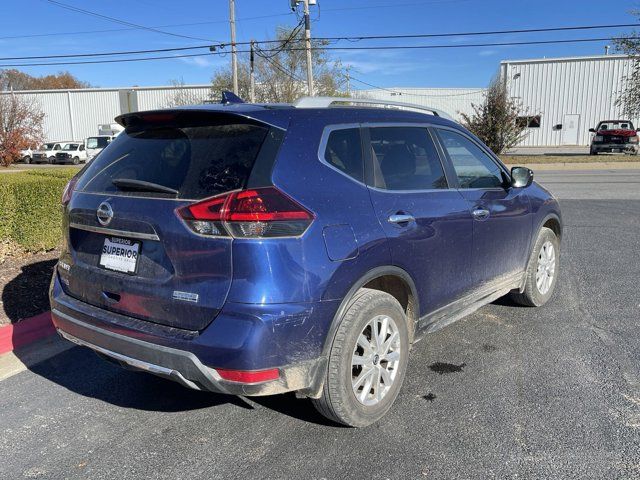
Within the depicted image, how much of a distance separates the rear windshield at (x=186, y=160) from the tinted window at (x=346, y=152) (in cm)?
41

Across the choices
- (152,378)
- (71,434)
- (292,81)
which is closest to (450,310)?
(152,378)

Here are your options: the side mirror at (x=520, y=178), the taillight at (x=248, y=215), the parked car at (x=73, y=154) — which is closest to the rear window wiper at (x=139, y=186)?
the taillight at (x=248, y=215)

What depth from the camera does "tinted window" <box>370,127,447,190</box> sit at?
3332 mm

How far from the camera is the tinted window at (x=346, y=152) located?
9.86ft

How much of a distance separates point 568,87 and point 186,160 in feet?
168

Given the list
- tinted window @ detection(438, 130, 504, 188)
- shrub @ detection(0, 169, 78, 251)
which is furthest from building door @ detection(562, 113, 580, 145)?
shrub @ detection(0, 169, 78, 251)

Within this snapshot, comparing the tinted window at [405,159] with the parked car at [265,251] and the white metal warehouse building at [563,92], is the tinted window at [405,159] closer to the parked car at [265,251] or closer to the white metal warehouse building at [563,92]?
the parked car at [265,251]

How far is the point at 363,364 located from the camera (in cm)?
305

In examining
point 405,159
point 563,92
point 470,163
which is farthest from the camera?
point 563,92

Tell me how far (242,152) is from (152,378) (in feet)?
6.64

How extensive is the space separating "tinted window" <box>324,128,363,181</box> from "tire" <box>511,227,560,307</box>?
252cm

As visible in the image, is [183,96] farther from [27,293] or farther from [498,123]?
[27,293]

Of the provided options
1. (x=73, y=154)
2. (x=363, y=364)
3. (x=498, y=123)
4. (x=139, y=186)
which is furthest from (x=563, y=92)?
(x=139, y=186)

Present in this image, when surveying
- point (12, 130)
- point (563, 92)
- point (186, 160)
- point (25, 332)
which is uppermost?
point (563, 92)
